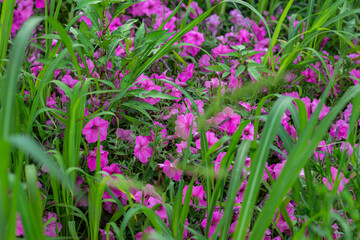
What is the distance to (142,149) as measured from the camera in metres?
1.75

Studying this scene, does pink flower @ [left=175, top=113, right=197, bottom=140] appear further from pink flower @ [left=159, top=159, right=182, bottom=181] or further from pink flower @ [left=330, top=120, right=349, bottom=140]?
pink flower @ [left=330, top=120, right=349, bottom=140]

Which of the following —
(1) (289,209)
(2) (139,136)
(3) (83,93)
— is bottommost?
(1) (289,209)

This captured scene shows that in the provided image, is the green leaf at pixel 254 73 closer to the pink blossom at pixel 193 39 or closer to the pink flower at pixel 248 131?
the pink flower at pixel 248 131

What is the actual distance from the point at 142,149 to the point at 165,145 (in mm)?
86

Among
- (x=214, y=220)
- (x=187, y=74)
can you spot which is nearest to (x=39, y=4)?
(x=187, y=74)

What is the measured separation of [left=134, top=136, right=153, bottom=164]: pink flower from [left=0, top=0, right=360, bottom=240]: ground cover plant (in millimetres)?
10

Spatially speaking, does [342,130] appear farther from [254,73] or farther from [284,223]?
[284,223]

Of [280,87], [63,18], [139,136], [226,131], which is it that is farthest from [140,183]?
[63,18]

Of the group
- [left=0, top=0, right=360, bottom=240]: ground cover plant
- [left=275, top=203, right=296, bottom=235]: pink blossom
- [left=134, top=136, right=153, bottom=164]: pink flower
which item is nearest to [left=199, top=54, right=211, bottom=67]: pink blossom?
[left=0, top=0, right=360, bottom=240]: ground cover plant

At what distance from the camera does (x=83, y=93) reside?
4.99ft

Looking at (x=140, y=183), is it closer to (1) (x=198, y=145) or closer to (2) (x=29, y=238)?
(1) (x=198, y=145)

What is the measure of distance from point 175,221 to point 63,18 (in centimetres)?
188

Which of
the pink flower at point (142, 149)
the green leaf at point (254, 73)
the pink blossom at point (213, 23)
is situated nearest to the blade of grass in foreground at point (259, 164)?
the pink flower at point (142, 149)

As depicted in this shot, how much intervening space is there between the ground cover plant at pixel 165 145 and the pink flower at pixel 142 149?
1 cm
